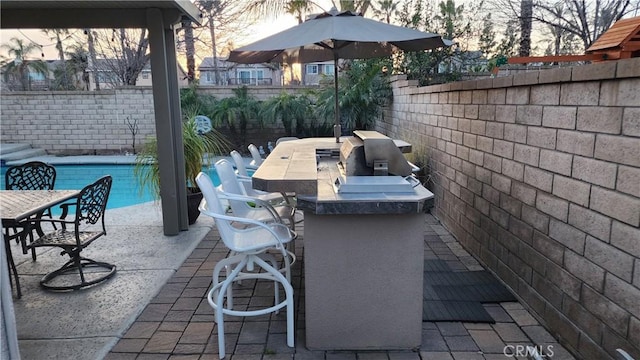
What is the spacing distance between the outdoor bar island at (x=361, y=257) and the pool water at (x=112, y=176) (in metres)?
6.61

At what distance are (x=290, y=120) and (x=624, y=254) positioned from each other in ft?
29.7

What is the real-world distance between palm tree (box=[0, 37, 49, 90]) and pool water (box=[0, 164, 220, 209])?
889cm

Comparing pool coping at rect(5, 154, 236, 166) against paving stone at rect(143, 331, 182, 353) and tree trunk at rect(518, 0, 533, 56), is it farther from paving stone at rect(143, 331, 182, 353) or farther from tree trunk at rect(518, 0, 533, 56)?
paving stone at rect(143, 331, 182, 353)

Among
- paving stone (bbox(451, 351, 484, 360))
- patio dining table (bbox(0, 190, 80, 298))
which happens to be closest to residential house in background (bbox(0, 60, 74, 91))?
patio dining table (bbox(0, 190, 80, 298))

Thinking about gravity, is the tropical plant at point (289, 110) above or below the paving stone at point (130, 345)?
above

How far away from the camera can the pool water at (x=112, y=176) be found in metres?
8.43

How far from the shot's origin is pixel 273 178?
222 cm

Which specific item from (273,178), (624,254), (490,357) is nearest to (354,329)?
(490,357)

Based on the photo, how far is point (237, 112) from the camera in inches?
421

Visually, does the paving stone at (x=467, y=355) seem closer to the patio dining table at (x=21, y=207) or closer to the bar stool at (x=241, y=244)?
the bar stool at (x=241, y=244)

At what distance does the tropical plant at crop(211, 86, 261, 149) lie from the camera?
10.6m

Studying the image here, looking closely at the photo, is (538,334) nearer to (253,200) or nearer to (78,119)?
(253,200)

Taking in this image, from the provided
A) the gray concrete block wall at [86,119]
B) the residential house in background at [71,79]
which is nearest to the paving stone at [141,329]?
the gray concrete block wall at [86,119]

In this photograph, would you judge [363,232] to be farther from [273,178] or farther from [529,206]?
[529,206]
